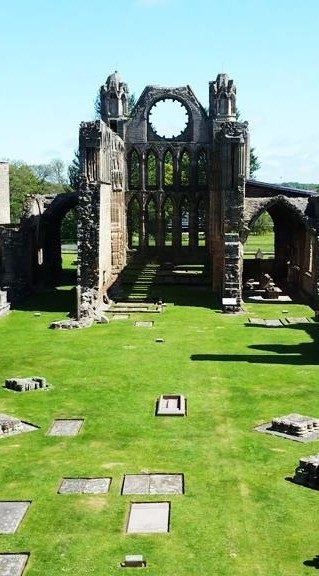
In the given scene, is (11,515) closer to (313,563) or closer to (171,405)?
(313,563)

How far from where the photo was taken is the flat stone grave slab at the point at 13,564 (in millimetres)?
10906

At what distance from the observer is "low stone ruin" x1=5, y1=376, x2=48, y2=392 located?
812 inches

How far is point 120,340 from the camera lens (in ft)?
90.7

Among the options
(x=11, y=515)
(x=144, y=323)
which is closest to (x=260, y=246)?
(x=144, y=323)

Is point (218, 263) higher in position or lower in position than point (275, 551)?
higher

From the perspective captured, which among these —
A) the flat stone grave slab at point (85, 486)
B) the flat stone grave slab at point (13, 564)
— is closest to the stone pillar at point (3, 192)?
the flat stone grave slab at point (85, 486)

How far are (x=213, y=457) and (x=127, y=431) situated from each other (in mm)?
2621

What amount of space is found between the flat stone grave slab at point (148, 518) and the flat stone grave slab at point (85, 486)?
0.98m

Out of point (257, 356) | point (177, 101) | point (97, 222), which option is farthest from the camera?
point (177, 101)

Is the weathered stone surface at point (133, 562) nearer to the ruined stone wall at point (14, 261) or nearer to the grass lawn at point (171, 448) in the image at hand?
the grass lawn at point (171, 448)

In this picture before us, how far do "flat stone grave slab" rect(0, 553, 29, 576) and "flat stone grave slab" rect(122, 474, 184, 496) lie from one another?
2859 millimetres

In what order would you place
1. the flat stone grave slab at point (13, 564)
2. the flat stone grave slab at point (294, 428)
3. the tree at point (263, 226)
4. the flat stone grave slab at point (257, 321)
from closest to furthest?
1. the flat stone grave slab at point (13, 564)
2. the flat stone grave slab at point (294, 428)
3. the flat stone grave slab at point (257, 321)
4. the tree at point (263, 226)

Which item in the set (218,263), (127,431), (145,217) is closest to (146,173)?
(145,217)

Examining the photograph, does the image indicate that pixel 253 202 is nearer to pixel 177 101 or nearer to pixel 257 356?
pixel 177 101
